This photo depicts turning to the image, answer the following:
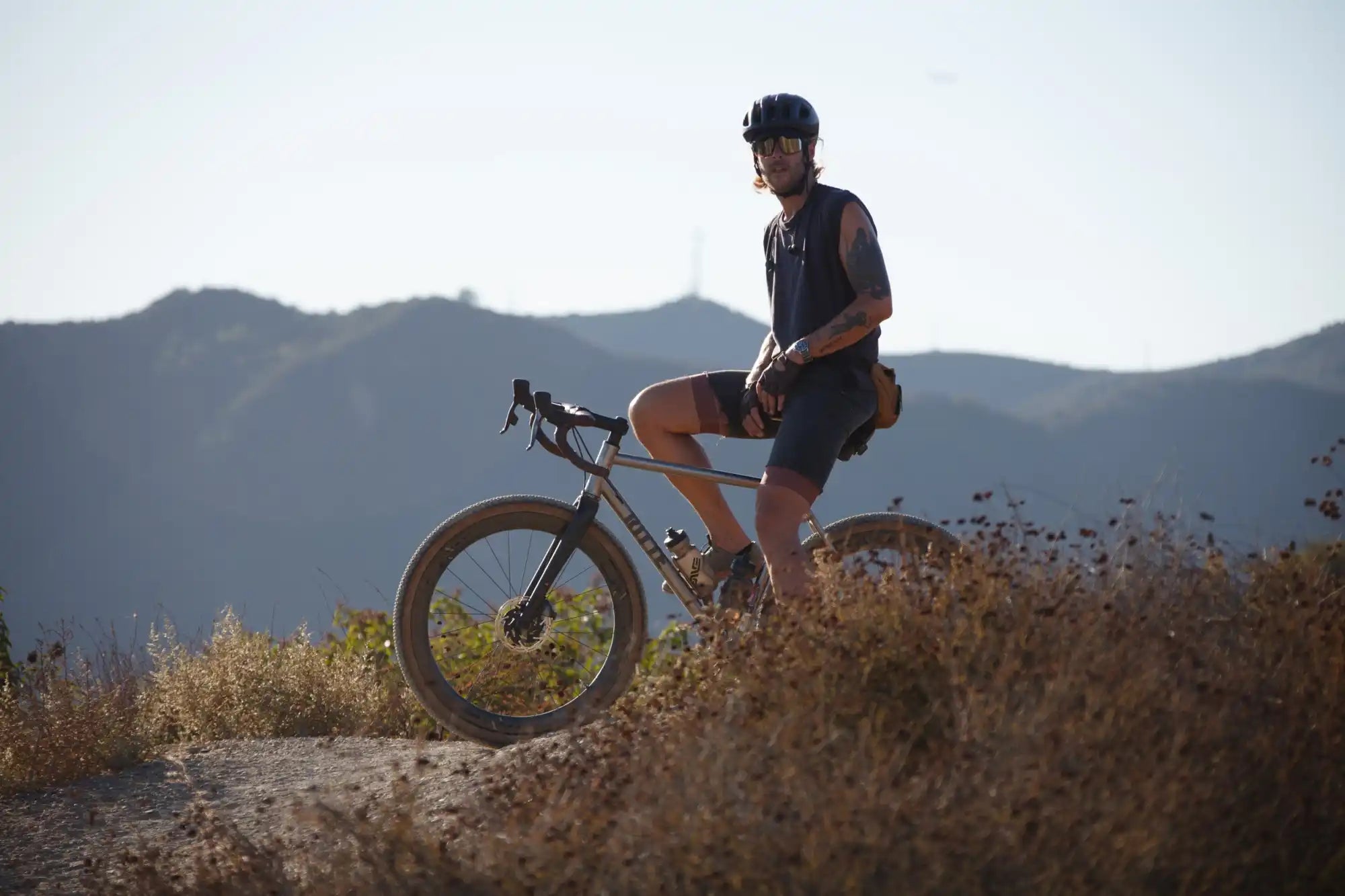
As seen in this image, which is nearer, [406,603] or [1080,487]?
[406,603]

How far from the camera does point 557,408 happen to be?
512 centimetres

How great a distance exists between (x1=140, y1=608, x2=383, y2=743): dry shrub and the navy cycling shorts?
265cm

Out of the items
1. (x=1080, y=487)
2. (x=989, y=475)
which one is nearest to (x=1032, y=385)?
(x=989, y=475)

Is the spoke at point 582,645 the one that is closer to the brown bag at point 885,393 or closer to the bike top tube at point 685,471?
the bike top tube at point 685,471

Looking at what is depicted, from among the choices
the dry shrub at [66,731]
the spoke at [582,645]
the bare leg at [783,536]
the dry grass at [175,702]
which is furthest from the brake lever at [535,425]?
the dry shrub at [66,731]

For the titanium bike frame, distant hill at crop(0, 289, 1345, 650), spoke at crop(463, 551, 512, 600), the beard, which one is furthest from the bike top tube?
distant hill at crop(0, 289, 1345, 650)

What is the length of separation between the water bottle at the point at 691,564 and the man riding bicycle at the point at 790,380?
1.7 inches

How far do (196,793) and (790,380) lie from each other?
2.72 metres

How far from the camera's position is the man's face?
16.5 feet

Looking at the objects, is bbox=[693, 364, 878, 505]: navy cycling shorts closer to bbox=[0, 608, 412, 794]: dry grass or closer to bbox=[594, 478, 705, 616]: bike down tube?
bbox=[594, 478, 705, 616]: bike down tube

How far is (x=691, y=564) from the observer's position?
5.21 metres

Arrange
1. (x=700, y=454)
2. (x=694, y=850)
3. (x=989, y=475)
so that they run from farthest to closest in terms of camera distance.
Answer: (x=989, y=475) → (x=700, y=454) → (x=694, y=850)

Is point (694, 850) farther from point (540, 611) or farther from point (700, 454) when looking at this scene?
point (700, 454)

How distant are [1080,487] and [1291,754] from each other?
5.71 ft
